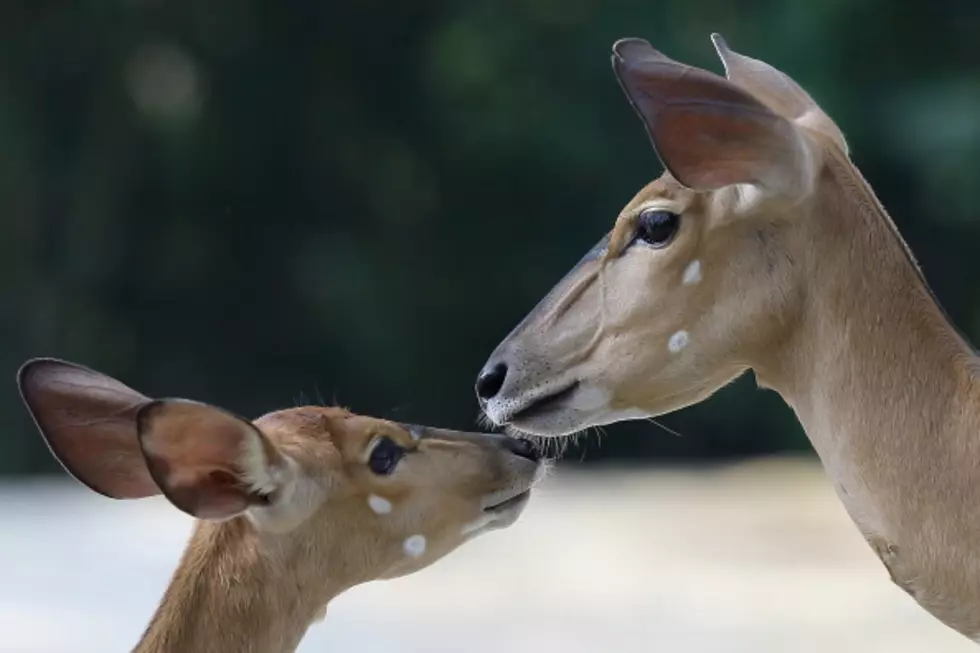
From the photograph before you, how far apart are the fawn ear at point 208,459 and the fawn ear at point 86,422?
0.15 m

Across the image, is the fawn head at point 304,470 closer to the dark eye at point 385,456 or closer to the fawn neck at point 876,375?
the dark eye at point 385,456

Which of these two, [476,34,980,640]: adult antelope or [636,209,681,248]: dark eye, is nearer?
[476,34,980,640]: adult antelope

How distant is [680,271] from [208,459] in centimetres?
74

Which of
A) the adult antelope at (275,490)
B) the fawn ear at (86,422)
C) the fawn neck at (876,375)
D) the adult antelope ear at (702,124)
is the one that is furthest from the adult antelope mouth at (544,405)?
the fawn ear at (86,422)

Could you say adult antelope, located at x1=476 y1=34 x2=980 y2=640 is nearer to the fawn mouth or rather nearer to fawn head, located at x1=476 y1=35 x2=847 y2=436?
fawn head, located at x1=476 y1=35 x2=847 y2=436

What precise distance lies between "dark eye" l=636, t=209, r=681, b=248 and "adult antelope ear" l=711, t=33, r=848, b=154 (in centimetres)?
25

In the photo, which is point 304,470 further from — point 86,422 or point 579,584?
point 579,584

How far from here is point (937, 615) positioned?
2.54 m

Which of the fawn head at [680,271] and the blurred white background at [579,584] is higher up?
the fawn head at [680,271]

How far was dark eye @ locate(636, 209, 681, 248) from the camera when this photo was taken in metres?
2.76

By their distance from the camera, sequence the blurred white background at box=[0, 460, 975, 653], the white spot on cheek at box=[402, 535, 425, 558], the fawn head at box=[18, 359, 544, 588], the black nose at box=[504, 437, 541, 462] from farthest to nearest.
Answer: the blurred white background at box=[0, 460, 975, 653] < the black nose at box=[504, 437, 541, 462] < the white spot on cheek at box=[402, 535, 425, 558] < the fawn head at box=[18, 359, 544, 588]

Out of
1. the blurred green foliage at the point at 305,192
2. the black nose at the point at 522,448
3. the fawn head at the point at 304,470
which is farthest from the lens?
the blurred green foliage at the point at 305,192

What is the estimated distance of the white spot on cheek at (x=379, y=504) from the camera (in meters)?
2.95

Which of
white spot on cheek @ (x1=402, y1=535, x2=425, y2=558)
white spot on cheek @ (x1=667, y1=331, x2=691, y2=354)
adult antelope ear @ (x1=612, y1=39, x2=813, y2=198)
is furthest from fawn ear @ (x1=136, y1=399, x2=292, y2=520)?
adult antelope ear @ (x1=612, y1=39, x2=813, y2=198)
